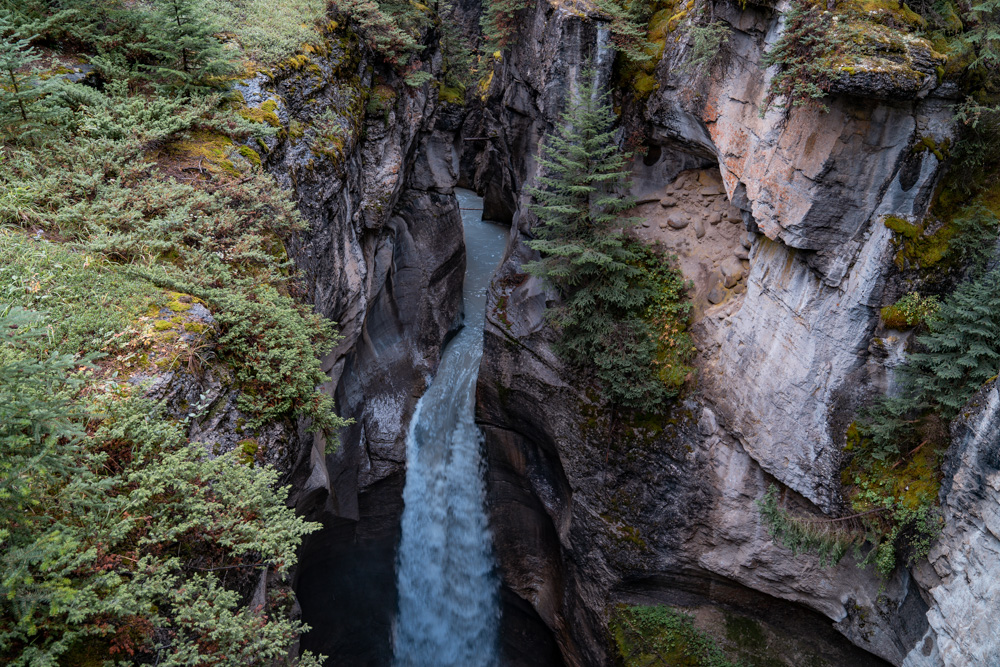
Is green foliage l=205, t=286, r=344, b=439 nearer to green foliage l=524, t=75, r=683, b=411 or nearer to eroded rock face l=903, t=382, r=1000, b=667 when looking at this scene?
green foliage l=524, t=75, r=683, b=411

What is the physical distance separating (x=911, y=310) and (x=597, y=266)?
17.2ft

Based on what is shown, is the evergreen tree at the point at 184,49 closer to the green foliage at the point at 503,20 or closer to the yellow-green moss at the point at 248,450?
the yellow-green moss at the point at 248,450

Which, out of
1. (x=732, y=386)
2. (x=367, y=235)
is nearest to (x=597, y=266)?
(x=732, y=386)

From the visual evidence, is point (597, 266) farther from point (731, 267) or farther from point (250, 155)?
point (250, 155)

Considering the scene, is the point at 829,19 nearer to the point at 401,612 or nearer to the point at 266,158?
the point at 266,158

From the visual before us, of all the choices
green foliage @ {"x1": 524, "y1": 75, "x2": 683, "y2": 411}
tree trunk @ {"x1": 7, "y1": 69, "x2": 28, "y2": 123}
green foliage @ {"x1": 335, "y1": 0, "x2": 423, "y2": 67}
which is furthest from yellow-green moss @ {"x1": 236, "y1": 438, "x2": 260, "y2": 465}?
green foliage @ {"x1": 335, "y1": 0, "x2": 423, "y2": 67}

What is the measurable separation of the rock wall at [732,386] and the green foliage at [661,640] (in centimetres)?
36

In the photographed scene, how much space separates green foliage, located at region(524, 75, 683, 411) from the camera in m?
10.4

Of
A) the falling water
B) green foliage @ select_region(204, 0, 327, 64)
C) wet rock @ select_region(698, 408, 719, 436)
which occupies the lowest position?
the falling water

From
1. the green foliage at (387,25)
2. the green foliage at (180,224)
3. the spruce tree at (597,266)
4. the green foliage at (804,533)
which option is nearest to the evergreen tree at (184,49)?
the green foliage at (180,224)

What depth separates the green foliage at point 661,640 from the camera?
10.2 meters

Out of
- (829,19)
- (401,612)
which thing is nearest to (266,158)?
(829,19)

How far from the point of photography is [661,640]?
10.5 metres

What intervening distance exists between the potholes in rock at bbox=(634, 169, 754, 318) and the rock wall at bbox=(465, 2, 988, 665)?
0.07m
